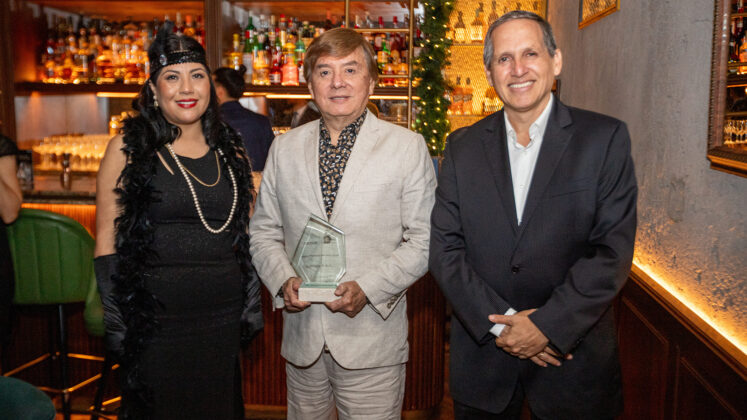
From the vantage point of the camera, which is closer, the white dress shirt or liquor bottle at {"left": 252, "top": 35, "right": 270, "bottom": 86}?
the white dress shirt

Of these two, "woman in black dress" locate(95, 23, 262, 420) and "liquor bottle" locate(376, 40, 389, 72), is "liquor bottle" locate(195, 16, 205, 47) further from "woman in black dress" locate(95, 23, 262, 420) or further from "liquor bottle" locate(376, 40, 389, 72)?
"woman in black dress" locate(95, 23, 262, 420)

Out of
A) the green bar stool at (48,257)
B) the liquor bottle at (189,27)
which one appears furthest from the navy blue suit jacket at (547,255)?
the liquor bottle at (189,27)

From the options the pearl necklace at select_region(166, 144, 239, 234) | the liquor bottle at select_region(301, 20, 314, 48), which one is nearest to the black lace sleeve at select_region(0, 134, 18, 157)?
the pearl necklace at select_region(166, 144, 239, 234)

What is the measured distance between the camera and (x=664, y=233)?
2.15 meters

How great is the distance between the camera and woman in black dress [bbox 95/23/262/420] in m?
1.77

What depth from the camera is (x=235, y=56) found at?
448 centimetres

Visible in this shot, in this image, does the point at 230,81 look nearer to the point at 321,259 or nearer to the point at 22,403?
the point at 321,259

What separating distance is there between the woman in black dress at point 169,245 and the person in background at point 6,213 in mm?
720

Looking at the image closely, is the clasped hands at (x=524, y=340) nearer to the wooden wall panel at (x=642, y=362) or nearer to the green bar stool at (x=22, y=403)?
the wooden wall panel at (x=642, y=362)

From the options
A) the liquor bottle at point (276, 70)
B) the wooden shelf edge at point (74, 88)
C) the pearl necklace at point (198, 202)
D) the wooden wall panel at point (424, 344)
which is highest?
the liquor bottle at point (276, 70)

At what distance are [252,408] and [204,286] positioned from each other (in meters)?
1.33

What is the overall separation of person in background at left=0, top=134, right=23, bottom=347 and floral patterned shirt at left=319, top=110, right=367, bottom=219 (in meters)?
1.31

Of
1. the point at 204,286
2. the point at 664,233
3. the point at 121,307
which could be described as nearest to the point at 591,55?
the point at 664,233

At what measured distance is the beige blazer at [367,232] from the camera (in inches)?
67.4
